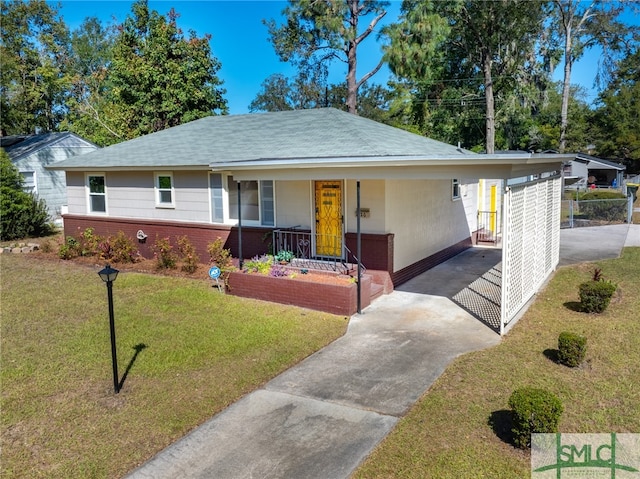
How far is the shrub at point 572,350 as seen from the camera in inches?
263

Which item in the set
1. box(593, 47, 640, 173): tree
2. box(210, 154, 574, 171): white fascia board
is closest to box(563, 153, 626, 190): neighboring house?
box(593, 47, 640, 173): tree

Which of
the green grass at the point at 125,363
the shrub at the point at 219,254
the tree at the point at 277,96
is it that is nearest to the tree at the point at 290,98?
the tree at the point at 277,96

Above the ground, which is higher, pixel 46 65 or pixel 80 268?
pixel 46 65

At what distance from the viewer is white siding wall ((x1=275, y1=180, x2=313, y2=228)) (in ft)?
38.7

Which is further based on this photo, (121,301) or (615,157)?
(615,157)

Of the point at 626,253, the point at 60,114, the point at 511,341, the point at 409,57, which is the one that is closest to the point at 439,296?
the point at 511,341

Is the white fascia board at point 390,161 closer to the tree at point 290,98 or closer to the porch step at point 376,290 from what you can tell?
the porch step at point 376,290

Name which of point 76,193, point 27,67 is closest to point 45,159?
point 76,193

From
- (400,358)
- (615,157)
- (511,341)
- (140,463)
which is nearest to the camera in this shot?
(140,463)

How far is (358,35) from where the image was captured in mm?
26312

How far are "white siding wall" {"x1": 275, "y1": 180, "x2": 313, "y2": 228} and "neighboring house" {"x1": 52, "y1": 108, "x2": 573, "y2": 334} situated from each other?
3 cm

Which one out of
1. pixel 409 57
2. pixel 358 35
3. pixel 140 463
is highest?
pixel 358 35

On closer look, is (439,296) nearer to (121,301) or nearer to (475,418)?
(475,418)

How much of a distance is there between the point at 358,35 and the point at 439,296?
19.9 metres
